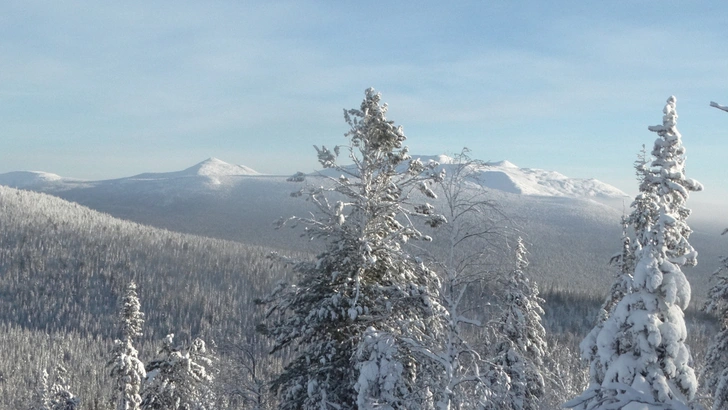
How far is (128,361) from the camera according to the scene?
2641cm

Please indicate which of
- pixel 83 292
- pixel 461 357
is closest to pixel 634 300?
pixel 461 357

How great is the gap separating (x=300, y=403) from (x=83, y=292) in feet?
684

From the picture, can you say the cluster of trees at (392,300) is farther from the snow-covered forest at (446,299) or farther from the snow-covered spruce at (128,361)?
the snow-covered spruce at (128,361)

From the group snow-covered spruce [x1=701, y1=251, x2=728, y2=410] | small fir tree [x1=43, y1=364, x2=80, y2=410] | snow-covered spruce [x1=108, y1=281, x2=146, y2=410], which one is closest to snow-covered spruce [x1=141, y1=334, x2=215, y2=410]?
snow-covered spruce [x1=108, y1=281, x2=146, y2=410]

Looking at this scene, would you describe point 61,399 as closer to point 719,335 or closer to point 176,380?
point 176,380

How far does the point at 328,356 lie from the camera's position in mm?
13758

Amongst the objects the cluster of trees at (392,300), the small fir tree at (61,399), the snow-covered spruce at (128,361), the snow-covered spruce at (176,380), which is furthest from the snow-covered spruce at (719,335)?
the small fir tree at (61,399)

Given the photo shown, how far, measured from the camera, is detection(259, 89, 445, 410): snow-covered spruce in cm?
1335

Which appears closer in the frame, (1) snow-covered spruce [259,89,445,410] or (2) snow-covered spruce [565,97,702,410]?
(2) snow-covered spruce [565,97,702,410]

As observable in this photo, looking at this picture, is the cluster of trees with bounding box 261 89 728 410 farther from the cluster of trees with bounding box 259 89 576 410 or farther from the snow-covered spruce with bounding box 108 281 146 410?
the snow-covered spruce with bounding box 108 281 146 410

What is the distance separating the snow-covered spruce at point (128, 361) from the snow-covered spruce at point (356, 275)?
1369 cm

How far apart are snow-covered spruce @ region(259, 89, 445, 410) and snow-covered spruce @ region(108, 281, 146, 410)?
13.7 metres

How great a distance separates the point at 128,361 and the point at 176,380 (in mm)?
2567

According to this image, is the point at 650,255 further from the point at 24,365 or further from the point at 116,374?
the point at 24,365
